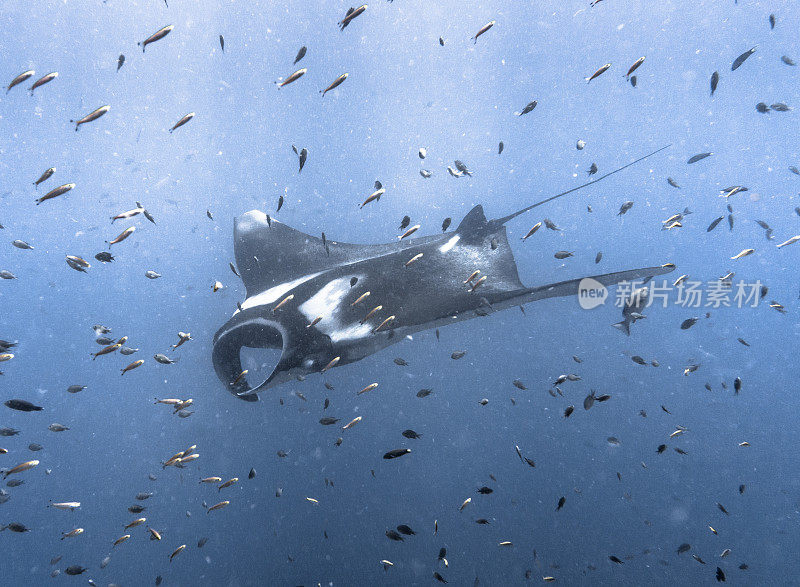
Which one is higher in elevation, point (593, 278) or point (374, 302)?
point (374, 302)

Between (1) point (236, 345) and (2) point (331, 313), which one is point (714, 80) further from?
(1) point (236, 345)

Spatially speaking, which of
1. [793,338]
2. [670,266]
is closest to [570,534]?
[670,266]

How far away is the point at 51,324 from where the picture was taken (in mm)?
59281

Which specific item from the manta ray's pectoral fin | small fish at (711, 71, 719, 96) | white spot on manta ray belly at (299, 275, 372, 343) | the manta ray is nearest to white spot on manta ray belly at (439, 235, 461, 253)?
the manta ray

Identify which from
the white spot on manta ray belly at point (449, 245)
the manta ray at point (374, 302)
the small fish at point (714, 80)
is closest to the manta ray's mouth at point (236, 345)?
the manta ray at point (374, 302)

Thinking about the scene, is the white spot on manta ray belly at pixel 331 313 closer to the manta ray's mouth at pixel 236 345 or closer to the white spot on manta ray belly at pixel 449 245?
the manta ray's mouth at pixel 236 345

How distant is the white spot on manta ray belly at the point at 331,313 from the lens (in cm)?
467

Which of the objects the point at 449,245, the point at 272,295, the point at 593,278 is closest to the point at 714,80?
the point at 593,278

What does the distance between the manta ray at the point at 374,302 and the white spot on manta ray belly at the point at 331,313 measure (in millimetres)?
12

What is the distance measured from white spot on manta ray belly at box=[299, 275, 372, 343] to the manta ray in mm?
12

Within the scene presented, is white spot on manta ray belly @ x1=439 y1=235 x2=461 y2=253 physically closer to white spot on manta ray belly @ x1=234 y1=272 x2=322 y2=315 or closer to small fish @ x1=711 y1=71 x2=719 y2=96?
white spot on manta ray belly @ x1=234 y1=272 x2=322 y2=315

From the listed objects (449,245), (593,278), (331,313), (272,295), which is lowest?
(593,278)

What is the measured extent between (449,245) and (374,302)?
1.49 metres

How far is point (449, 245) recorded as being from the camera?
5844mm
